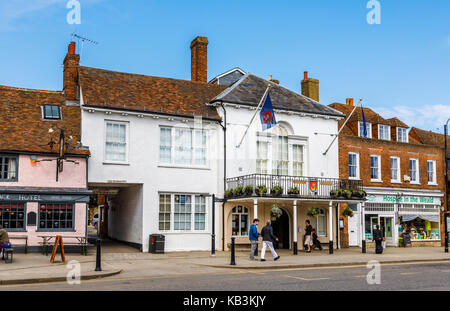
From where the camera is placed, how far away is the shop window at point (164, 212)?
2455 centimetres

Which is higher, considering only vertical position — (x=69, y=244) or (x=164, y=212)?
(x=164, y=212)

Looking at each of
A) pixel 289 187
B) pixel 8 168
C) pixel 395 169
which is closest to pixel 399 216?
pixel 395 169

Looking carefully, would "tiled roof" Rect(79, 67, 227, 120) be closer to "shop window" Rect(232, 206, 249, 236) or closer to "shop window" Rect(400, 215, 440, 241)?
"shop window" Rect(232, 206, 249, 236)

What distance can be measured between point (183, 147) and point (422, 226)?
1943 centimetres

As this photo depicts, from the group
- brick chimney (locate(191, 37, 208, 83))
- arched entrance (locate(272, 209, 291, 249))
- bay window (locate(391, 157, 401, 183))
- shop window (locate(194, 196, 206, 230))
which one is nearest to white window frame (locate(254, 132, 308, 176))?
arched entrance (locate(272, 209, 291, 249))

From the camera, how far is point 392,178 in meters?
33.3

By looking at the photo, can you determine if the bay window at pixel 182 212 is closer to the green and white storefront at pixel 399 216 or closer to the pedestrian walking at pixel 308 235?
the pedestrian walking at pixel 308 235

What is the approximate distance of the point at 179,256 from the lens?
2242 cm

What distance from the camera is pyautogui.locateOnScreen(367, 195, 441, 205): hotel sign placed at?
32209 mm

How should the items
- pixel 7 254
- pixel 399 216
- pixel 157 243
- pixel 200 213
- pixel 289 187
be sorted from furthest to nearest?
pixel 399 216
pixel 289 187
pixel 200 213
pixel 157 243
pixel 7 254

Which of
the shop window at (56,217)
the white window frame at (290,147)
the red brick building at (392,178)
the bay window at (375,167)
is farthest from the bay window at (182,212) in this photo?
the bay window at (375,167)

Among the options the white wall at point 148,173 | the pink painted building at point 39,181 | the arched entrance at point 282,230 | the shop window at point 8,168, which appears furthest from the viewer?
the arched entrance at point 282,230

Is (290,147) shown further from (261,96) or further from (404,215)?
(404,215)
